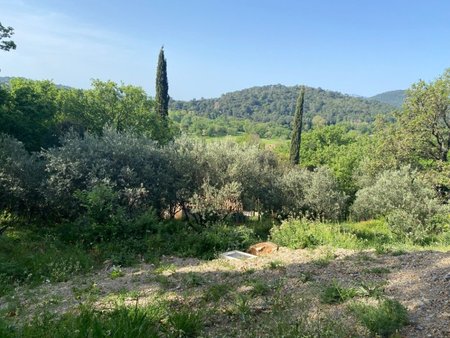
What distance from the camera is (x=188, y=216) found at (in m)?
14.9

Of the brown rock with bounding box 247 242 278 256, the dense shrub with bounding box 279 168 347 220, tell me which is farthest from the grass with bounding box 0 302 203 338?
the dense shrub with bounding box 279 168 347 220

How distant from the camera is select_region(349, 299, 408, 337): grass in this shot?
420 centimetres

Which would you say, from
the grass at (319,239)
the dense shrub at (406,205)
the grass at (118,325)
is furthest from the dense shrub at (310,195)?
the grass at (118,325)

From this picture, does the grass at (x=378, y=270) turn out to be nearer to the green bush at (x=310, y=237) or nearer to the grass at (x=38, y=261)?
the green bush at (x=310, y=237)

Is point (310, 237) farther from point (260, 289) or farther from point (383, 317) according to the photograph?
point (383, 317)

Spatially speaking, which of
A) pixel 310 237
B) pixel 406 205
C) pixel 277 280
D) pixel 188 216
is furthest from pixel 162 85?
pixel 277 280

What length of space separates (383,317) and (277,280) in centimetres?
237

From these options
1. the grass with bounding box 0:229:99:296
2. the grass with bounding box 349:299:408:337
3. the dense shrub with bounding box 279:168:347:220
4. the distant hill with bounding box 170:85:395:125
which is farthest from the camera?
the distant hill with bounding box 170:85:395:125

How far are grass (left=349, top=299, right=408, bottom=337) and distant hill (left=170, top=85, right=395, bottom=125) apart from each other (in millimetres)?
130629

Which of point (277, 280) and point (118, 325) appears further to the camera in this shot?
point (277, 280)

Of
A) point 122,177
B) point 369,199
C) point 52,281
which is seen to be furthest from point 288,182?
point 52,281

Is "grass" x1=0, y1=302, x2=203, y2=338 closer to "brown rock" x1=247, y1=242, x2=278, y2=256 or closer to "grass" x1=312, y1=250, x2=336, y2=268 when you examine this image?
"grass" x1=312, y1=250, x2=336, y2=268

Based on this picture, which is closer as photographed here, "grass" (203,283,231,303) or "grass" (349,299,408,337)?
"grass" (349,299,408,337)

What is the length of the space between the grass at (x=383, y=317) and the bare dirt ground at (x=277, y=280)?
0.33ft
